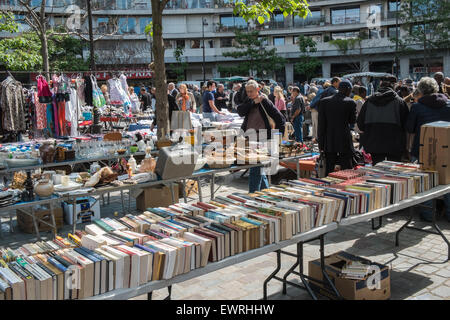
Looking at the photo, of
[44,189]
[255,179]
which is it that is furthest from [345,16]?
[44,189]

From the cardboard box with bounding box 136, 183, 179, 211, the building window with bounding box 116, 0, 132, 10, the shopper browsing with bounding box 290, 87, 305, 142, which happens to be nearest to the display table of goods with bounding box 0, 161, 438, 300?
the cardboard box with bounding box 136, 183, 179, 211

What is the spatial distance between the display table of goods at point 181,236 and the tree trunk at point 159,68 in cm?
386

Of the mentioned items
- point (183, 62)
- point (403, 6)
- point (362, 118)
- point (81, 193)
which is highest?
point (403, 6)

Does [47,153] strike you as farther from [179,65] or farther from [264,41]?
[264,41]

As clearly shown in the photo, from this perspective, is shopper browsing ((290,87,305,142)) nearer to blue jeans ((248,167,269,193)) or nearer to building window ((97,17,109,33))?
blue jeans ((248,167,269,193))

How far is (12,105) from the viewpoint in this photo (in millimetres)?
10344

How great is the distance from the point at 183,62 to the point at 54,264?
46912 millimetres

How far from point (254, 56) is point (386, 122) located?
132ft

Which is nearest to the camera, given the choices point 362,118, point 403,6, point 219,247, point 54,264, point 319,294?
point 54,264

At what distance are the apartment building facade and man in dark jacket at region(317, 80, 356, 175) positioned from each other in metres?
36.7

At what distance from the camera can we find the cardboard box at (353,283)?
12.3ft

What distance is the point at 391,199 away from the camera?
13.7 feet

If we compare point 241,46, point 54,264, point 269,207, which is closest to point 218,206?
point 269,207
